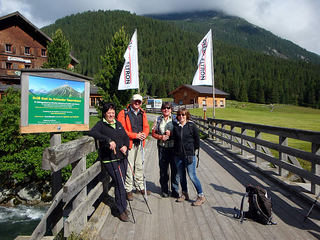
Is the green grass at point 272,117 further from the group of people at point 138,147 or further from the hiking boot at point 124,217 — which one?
the hiking boot at point 124,217

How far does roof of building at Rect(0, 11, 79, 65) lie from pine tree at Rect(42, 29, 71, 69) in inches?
229

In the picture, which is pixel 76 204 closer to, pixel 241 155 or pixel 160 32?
pixel 241 155

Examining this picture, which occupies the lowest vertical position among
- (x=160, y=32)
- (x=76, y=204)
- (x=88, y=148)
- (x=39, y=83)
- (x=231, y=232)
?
(x=231, y=232)

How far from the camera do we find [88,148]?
364 cm

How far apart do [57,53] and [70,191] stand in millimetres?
28602

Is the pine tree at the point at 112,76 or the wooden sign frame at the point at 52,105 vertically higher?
the pine tree at the point at 112,76

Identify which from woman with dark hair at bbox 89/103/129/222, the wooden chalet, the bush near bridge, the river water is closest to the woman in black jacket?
woman with dark hair at bbox 89/103/129/222

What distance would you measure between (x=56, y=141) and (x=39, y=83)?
1.02 metres

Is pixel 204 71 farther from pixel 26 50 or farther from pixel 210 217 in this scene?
pixel 26 50

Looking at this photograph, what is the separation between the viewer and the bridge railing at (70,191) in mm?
2748

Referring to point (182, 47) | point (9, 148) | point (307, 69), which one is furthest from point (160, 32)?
point (9, 148)

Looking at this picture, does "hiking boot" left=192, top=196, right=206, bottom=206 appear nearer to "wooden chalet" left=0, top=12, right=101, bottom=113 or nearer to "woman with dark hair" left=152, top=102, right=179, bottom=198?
"woman with dark hair" left=152, top=102, right=179, bottom=198

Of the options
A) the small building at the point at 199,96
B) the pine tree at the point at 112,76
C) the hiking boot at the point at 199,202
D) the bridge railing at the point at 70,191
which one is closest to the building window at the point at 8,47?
the pine tree at the point at 112,76

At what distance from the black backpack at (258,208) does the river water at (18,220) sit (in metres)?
8.17
